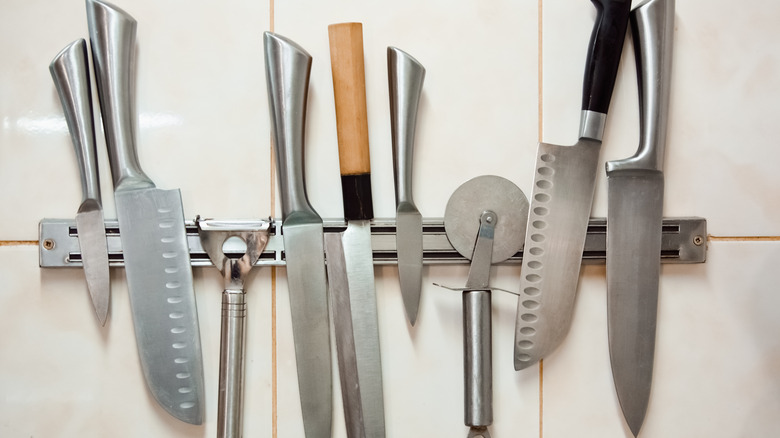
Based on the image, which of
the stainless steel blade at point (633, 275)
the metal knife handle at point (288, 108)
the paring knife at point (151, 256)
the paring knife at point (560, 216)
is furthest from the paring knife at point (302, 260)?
the stainless steel blade at point (633, 275)

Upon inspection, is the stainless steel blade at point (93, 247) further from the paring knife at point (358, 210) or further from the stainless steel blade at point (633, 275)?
the stainless steel blade at point (633, 275)

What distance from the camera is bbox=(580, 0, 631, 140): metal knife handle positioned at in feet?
2.31

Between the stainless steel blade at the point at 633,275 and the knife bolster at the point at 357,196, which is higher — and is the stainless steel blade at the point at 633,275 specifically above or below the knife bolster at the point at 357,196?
below

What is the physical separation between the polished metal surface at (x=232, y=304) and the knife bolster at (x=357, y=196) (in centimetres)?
9

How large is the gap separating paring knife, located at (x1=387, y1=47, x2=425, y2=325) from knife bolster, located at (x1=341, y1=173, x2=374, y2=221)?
1.3 inches

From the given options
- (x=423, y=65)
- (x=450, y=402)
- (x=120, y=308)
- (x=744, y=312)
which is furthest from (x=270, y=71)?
(x=744, y=312)

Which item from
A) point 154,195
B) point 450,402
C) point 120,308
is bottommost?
point 450,402

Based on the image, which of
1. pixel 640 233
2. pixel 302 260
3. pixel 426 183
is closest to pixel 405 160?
pixel 426 183

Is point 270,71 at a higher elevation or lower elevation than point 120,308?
higher

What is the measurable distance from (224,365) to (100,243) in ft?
0.63

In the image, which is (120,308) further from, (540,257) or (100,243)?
(540,257)

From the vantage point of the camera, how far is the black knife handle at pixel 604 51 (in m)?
0.70

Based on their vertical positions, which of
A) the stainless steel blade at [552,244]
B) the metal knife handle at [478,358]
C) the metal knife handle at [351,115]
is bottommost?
the metal knife handle at [478,358]

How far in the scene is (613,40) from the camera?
0.71 metres
